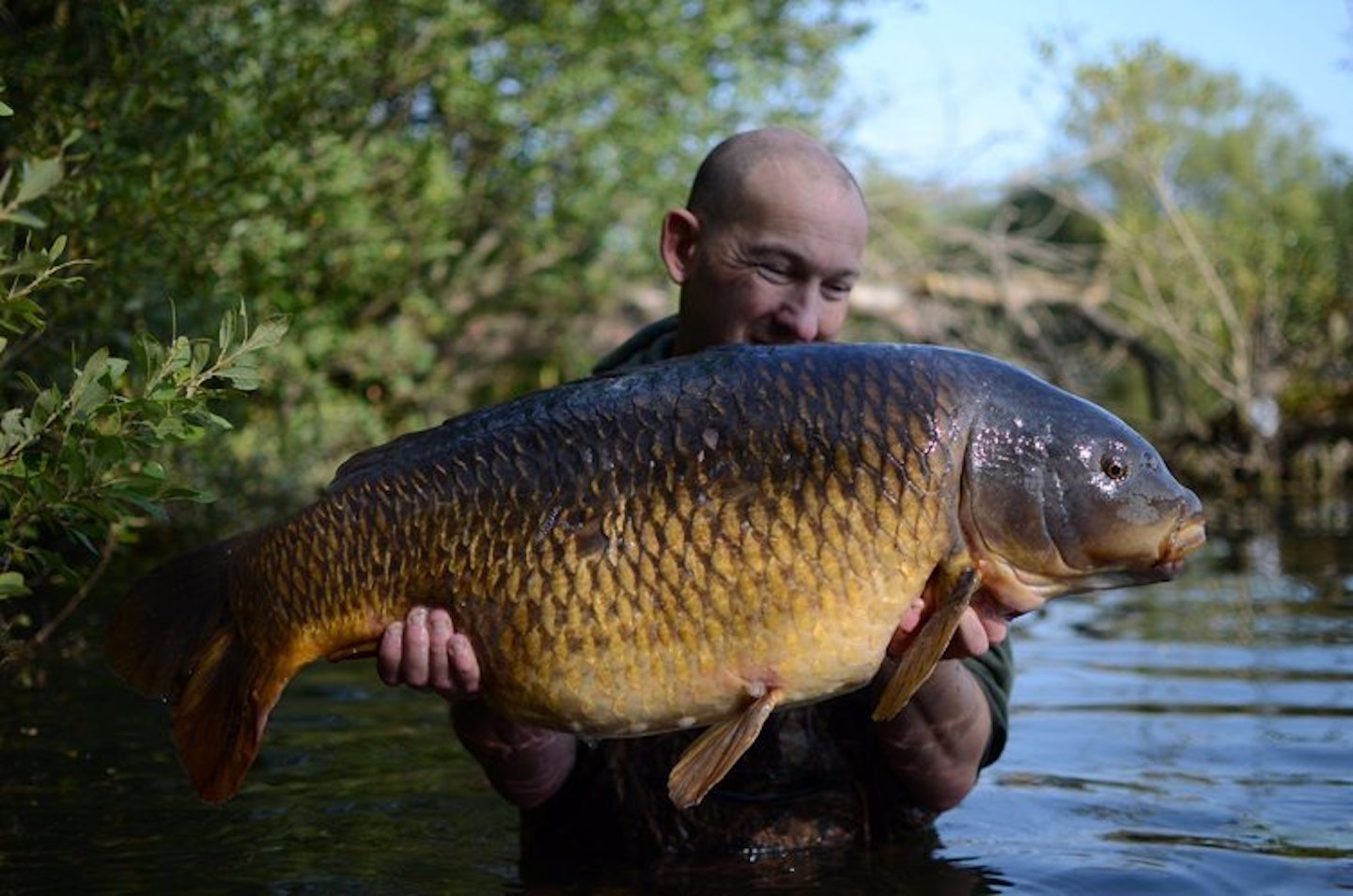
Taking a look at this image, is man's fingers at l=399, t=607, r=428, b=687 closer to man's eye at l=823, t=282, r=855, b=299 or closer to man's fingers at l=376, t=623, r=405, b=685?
man's fingers at l=376, t=623, r=405, b=685

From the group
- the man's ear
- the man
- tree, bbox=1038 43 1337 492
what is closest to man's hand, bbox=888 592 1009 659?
the man

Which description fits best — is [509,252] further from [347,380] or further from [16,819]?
[16,819]

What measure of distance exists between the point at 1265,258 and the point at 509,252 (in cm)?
801

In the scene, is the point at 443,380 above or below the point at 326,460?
above

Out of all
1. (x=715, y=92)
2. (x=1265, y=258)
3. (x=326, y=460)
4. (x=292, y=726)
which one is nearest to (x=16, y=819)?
(x=292, y=726)

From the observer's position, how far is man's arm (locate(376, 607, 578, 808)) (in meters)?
3.01

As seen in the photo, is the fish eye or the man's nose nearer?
the fish eye

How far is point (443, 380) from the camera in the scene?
1419 cm

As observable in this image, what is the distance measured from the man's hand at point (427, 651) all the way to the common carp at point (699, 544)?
25 millimetres

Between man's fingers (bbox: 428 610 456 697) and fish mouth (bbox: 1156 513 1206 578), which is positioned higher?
fish mouth (bbox: 1156 513 1206 578)

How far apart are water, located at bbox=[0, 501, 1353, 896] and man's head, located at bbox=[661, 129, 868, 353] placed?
1.23m

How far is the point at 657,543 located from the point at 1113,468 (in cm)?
79

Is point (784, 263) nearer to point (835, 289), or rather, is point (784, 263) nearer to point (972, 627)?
point (835, 289)

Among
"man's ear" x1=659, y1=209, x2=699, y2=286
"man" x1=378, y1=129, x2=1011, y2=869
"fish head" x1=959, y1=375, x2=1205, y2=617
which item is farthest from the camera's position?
"man's ear" x1=659, y1=209, x2=699, y2=286
